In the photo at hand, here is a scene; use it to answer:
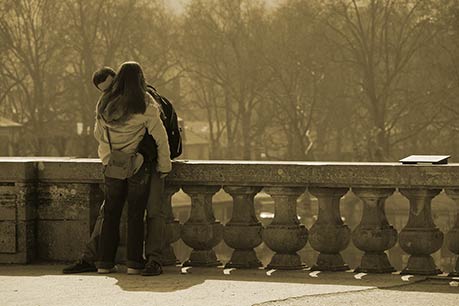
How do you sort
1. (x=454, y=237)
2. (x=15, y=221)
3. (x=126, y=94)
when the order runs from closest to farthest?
(x=454, y=237)
(x=126, y=94)
(x=15, y=221)

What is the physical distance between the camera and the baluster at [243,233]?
8930 millimetres

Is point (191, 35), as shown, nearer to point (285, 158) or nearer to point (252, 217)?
point (285, 158)

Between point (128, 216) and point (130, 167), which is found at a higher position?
point (130, 167)

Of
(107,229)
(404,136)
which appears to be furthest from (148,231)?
(404,136)

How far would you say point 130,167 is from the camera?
8.52 metres

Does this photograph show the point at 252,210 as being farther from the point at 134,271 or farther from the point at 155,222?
the point at 134,271

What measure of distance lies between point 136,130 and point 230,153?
69.5 metres

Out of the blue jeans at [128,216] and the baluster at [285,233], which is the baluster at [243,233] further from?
the blue jeans at [128,216]

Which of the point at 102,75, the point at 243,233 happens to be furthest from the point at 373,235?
the point at 102,75

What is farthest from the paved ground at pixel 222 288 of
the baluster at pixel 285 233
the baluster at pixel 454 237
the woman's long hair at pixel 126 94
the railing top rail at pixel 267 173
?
the woman's long hair at pixel 126 94

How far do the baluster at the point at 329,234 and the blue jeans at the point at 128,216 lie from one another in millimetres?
1276

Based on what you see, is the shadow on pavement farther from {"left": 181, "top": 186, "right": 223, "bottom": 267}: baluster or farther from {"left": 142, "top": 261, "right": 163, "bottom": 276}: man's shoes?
{"left": 181, "top": 186, "right": 223, "bottom": 267}: baluster

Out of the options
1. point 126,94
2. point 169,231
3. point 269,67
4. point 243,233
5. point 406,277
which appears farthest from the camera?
point 269,67

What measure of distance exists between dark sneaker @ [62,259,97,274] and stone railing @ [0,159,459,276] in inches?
22.0
